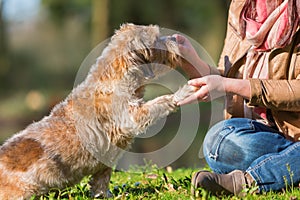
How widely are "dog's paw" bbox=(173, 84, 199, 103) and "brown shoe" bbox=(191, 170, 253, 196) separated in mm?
676

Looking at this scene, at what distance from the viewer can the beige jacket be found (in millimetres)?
4652

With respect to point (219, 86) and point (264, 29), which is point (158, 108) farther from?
point (264, 29)

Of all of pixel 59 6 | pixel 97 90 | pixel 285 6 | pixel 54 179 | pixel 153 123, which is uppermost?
pixel 59 6

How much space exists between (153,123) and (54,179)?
0.94 meters

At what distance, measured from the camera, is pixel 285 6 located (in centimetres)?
487

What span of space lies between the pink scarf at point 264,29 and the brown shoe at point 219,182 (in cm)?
85

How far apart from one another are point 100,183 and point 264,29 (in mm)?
1924

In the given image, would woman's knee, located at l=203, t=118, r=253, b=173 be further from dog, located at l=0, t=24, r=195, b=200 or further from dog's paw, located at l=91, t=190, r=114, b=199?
dog's paw, located at l=91, t=190, r=114, b=199

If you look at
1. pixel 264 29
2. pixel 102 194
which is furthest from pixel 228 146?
pixel 102 194

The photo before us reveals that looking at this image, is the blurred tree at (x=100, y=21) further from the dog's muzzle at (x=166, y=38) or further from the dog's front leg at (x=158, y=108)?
the dog's front leg at (x=158, y=108)

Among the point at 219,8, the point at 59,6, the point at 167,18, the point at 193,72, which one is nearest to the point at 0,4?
the point at 59,6

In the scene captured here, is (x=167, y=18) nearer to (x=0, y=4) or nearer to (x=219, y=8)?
(x=219, y=8)

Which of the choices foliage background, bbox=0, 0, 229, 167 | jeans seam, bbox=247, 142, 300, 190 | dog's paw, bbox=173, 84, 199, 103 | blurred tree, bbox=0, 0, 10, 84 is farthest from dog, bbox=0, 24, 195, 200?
blurred tree, bbox=0, 0, 10, 84

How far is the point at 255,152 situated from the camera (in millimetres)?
4957
